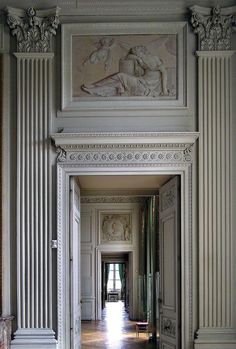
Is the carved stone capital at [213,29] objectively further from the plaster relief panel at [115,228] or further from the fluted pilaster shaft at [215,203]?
the plaster relief panel at [115,228]

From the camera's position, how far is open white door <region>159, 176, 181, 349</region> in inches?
342

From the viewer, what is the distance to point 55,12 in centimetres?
863

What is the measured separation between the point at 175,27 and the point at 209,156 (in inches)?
67.1

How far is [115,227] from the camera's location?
18.7 meters

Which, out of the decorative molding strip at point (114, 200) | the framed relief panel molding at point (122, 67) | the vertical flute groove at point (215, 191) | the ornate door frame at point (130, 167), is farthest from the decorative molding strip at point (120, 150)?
the decorative molding strip at point (114, 200)

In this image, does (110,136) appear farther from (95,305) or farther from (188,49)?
(95,305)

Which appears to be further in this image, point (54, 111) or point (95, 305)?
point (95, 305)

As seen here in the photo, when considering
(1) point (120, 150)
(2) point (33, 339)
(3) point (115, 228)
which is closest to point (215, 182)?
(1) point (120, 150)

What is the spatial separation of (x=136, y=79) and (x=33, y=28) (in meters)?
1.45

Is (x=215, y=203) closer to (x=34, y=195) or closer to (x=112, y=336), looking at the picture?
(x=34, y=195)

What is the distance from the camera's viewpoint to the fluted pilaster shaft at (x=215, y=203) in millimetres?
8406

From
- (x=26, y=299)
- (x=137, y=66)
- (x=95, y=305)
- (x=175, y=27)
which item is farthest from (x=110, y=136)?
(x=95, y=305)

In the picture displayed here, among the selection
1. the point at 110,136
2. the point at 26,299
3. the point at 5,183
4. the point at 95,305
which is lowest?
the point at 95,305

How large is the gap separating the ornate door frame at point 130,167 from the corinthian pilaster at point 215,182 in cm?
14
